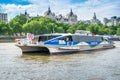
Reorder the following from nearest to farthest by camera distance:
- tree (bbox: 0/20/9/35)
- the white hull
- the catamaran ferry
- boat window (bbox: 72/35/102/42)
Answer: the catamaran ferry
the white hull
boat window (bbox: 72/35/102/42)
tree (bbox: 0/20/9/35)

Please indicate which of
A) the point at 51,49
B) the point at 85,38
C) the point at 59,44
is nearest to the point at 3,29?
the point at 85,38

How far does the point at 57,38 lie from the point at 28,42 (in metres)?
3.79

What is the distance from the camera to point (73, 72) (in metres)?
22.2

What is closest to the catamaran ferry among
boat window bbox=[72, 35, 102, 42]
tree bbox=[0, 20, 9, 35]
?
boat window bbox=[72, 35, 102, 42]

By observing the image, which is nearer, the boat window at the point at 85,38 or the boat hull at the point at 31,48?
the boat hull at the point at 31,48

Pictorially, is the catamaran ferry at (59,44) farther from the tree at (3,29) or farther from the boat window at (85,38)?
the tree at (3,29)

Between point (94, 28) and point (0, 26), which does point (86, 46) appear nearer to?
point (0, 26)

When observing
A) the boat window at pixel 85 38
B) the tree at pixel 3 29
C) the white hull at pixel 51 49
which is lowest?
the white hull at pixel 51 49

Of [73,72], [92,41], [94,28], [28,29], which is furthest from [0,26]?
[73,72]

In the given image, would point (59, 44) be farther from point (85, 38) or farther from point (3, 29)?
point (3, 29)

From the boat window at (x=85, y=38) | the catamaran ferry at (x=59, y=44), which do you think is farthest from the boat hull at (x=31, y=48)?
the boat window at (x=85, y=38)

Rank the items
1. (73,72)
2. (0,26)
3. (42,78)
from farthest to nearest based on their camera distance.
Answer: (0,26) → (73,72) → (42,78)

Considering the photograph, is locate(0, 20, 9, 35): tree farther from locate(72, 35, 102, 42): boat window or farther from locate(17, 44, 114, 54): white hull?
locate(17, 44, 114, 54): white hull

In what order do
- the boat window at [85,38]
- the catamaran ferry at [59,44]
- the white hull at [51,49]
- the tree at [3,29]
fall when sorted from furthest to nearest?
the tree at [3,29]
the boat window at [85,38]
the white hull at [51,49]
the catamaran ferry at [59,44]
